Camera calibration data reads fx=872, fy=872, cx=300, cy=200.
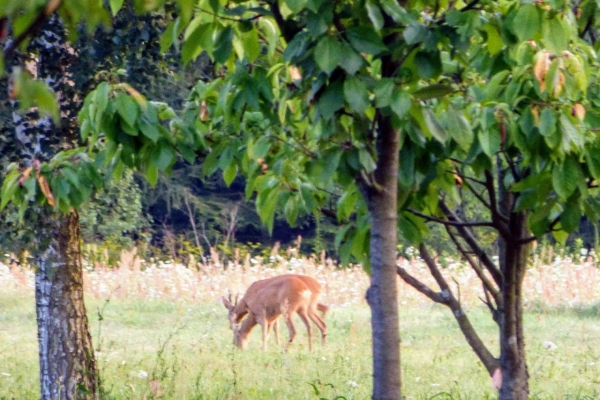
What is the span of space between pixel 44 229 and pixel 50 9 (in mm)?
4352

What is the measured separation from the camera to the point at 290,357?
351 inches

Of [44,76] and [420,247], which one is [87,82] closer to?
[44,76]

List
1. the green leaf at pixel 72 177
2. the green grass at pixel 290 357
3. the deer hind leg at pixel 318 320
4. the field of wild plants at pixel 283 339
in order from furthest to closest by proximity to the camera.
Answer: the deer hind leg at pixel 318 320, the field of wild plants at pixel 283 339, the green grass at pixel 290 357, the green leaf at pixel 72 177

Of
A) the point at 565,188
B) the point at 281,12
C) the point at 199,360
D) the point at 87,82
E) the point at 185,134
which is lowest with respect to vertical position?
the point at 199,360

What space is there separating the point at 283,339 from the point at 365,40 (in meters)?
9.28

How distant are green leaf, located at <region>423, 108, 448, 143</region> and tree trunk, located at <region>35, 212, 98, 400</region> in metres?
3.37

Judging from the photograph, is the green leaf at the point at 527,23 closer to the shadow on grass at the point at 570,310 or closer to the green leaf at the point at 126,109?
the green leaf at the point at 126,109

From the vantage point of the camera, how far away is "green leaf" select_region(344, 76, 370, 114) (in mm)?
2391

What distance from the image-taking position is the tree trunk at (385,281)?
2.67 meters

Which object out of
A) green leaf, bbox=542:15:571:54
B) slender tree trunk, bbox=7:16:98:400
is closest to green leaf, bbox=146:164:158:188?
green leaf, bbox=542:15:571:54

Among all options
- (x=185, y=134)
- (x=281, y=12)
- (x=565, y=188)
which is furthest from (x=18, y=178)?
(x=565, y=188)

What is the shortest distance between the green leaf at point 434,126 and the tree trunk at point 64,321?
3374 millimetres

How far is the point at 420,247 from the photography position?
3689mm

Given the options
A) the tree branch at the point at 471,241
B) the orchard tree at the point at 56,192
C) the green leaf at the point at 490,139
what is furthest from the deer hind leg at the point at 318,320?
the green leaf at the point at 490,139
